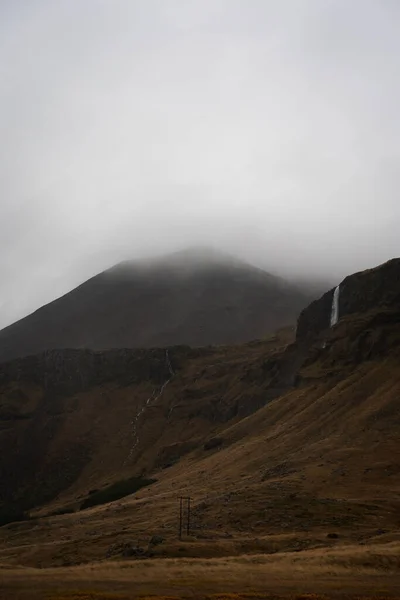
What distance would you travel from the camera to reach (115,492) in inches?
3120

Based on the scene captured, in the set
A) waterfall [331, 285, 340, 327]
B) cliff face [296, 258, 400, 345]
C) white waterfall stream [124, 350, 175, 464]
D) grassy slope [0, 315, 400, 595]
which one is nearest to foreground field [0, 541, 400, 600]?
grassy slope [0, 315, 400, 595]

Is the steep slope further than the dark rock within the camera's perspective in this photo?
No

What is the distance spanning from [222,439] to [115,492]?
1513cm

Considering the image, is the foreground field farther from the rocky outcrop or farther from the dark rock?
the rocky outcrop

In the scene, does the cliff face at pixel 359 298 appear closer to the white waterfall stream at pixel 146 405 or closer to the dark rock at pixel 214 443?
the dark rock at pixel 214 443

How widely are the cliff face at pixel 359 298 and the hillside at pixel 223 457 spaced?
0.24 metres

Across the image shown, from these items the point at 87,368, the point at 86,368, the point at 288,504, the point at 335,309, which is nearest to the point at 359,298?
the point at 335,309

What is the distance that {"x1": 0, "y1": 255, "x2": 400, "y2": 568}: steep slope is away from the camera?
41.0 meters

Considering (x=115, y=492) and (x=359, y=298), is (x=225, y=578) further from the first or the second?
(x=359, y=298)

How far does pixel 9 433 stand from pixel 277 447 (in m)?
65.3

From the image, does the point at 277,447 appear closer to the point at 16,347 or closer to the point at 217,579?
the point at 217,579

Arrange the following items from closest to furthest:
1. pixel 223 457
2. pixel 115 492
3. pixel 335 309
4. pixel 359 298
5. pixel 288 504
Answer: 1. pixel 288 504
2. pixel 223 457
3. pixel 115 492
4. pixel 359 298
5. pixel 335 309

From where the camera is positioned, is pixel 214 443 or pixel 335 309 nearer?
pixel 214 443

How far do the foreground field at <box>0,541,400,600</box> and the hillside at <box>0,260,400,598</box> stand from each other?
128 mm
